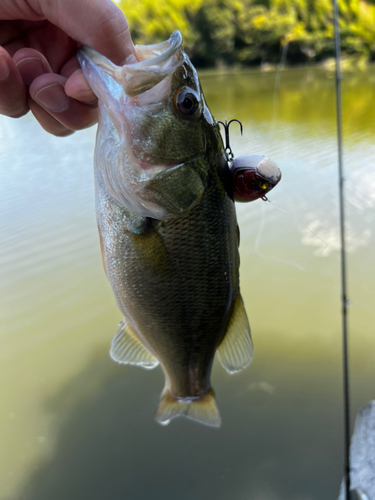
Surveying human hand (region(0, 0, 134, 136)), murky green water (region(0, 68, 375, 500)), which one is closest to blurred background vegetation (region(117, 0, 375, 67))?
murky green water (region(0, 68, 375, 500))

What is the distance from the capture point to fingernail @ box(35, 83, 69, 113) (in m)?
1.18

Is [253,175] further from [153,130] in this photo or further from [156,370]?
[156,370]

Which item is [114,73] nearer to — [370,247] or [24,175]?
[370,247]

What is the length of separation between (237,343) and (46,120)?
113cm

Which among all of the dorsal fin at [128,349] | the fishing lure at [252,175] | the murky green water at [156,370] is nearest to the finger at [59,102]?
the fishing lure at [252,175]

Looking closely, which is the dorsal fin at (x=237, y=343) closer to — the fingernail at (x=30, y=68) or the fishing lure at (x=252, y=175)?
the fishing lure at (x=252, y=175)

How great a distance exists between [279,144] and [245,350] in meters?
6.98

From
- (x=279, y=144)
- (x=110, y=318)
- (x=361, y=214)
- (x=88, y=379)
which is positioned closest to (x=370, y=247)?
(x=361, y=214)

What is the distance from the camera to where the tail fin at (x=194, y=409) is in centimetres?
147

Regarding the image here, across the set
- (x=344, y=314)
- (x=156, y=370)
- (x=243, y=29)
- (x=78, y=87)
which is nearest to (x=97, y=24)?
(x=78, y=87)

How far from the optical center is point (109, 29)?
103 centimetres

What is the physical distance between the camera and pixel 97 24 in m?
1.02

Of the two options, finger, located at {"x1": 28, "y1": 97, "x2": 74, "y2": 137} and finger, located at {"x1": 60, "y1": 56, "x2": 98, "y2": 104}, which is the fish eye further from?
finger, located at {"x1": 28, "y1": 97, "x2": 74, "y2": 137}

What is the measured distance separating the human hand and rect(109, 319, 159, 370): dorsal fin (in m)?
0.80
